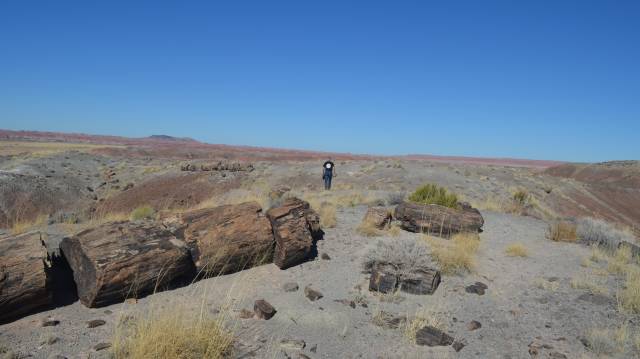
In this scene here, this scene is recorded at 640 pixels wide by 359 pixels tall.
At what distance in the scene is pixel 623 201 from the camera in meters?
34.8

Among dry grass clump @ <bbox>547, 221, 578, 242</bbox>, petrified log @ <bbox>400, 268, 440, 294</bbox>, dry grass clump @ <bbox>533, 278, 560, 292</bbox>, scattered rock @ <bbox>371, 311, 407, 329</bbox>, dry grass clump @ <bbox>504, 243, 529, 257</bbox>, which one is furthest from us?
dry grass clump @ <bbox>547, 221, 578, 242</bbox>

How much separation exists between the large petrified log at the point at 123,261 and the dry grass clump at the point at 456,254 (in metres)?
4.57

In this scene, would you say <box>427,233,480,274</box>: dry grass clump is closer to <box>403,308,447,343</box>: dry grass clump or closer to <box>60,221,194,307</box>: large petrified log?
<box>403,308,447,343</box>: dry grass clump

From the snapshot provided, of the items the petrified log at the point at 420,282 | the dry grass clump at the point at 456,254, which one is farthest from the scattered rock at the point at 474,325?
the dry grass clump at the point at 456,254

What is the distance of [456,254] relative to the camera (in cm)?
735

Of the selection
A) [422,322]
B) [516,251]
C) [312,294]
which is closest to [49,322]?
[312,294]

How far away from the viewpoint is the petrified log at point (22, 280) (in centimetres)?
468

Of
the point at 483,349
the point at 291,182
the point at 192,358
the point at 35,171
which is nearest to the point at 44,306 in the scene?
the point at 192,358

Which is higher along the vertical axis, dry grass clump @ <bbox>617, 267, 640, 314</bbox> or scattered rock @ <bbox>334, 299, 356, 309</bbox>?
dry grass clump @ <bbox>617, 267, 640, 314</bbox>

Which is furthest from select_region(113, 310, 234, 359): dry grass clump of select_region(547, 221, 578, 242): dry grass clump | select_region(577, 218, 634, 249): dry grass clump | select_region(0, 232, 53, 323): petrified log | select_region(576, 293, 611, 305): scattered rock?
select_region(577, 218, 634, 249): dry grass clump

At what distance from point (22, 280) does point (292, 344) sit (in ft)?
11.7

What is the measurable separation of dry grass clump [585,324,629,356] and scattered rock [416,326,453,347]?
1.70 metres

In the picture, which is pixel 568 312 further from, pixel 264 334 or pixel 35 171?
pixel 35 171

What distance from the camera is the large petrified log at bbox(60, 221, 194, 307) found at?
5.17 metres
